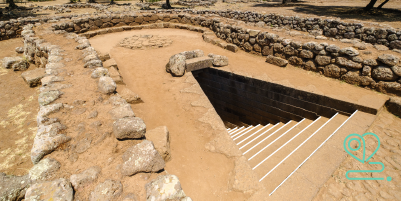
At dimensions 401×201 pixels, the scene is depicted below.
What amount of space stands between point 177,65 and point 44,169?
4090 millimetres

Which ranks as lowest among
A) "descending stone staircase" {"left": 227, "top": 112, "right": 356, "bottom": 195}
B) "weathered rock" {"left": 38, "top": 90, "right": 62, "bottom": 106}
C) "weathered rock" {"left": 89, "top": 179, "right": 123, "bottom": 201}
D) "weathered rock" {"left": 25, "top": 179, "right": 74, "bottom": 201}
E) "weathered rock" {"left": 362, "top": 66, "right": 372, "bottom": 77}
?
"descending stone staircase" {"left": 227, "top": 112, "right": 356, "bottom": 195}

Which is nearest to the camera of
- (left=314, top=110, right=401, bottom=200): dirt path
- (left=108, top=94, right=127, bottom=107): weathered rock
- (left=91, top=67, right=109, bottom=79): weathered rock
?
(left=314, top=110, right=401, bottom=200): dirt path

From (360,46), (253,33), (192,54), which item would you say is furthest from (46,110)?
(360,46)

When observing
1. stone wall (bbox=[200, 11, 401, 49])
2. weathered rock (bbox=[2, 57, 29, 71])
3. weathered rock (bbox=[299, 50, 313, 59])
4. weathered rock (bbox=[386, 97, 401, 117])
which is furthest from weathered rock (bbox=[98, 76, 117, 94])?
stone wall (bbox=[200, 11, 401, 49])

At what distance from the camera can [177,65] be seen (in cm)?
575

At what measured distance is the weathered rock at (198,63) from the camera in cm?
595

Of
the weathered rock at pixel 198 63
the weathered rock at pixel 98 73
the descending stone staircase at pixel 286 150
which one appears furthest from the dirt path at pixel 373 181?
the weathered rock at pixel 98 73

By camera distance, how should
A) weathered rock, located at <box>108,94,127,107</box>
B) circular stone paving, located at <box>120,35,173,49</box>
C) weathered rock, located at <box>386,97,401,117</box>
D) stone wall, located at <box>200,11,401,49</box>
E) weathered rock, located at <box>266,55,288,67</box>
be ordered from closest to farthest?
weathered rock, located at <box>108,94,127,107</box>
weathered rock, located at <box>386,97,401,117</box>
weathered rock, located at <box>266,55,288,67</box>
stone wall, located at <box>200,11,401,49</box>
circular stone paving, located at <box>120,35,173,49</box>

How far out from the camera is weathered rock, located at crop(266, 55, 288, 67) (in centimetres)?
650

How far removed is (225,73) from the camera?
6422 mm

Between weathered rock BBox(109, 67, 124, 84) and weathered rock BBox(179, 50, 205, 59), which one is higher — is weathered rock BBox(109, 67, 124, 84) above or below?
below

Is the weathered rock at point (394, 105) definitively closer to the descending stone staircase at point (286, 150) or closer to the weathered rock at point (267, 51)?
the descending stone staircase at point (286, 150)

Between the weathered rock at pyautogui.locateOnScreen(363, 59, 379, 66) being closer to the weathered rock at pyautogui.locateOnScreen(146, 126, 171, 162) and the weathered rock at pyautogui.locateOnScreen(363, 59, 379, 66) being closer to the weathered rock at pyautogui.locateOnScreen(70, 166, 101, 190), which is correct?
the weathered rock at pyautogui.locateOnScreen(146, 126, 171, 162)

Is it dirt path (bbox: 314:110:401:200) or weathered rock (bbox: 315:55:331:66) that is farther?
weathered rock (bbox: 315:55:331:66)
